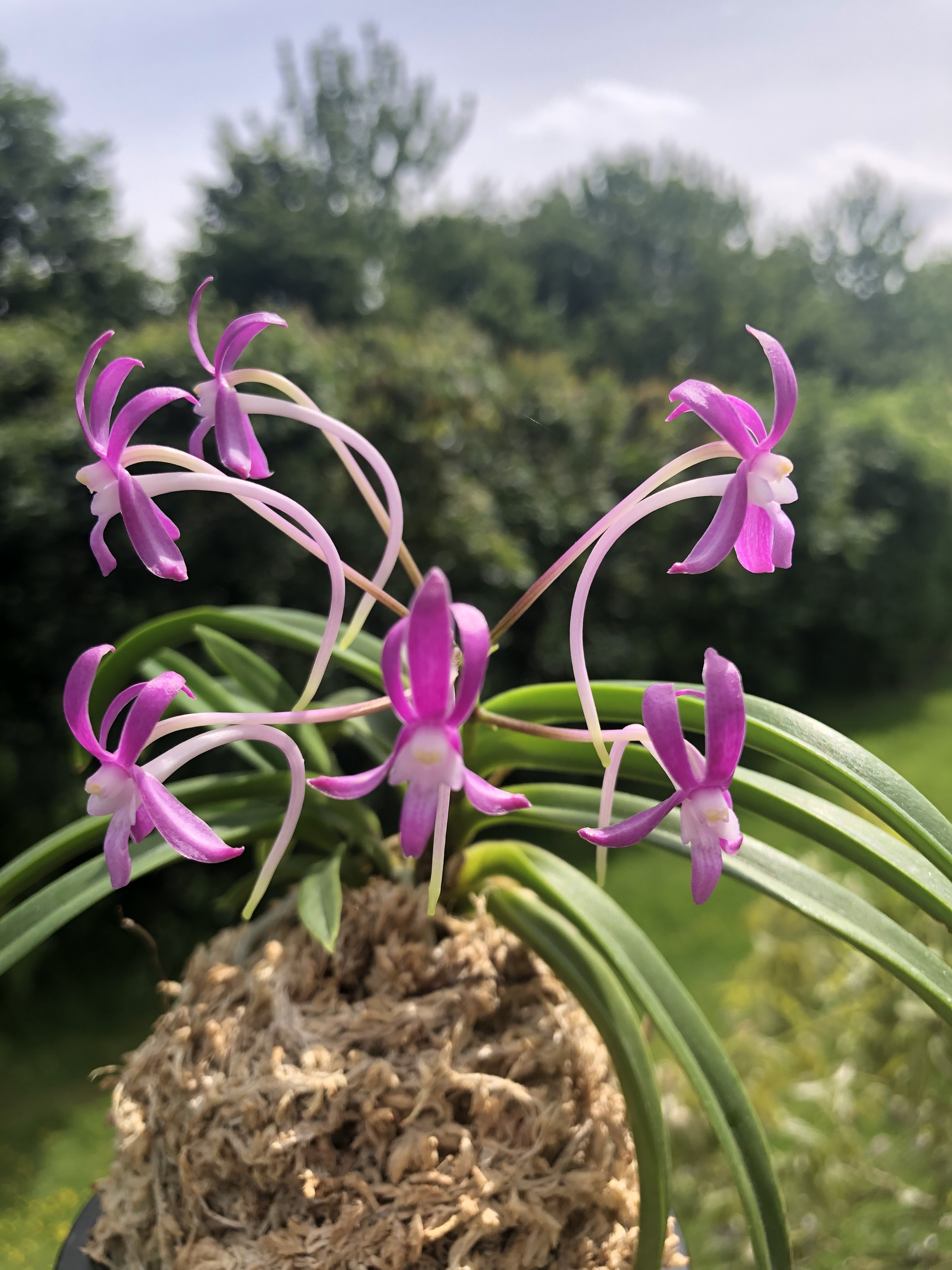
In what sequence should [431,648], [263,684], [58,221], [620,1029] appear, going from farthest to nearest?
[58,221]
[263,684]
[620,1029]
[431,648]

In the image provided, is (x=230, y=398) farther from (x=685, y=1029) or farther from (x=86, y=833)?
(x=685, y=1029)

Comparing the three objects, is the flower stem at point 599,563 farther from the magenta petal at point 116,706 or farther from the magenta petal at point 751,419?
the magenta petal at point 116,706

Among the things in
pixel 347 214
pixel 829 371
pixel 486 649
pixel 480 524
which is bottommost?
pixel 486 649

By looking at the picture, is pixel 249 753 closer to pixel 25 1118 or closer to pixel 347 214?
pixel 25 1118

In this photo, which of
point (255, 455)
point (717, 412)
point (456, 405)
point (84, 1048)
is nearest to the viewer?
point (717, 412)

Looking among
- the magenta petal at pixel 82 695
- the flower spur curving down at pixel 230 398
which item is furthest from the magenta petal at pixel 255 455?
the magenta petal at pixel 82 695

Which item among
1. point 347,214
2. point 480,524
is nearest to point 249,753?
point 480,524

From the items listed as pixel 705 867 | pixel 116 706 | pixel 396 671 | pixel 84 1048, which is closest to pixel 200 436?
pixel 116 706
